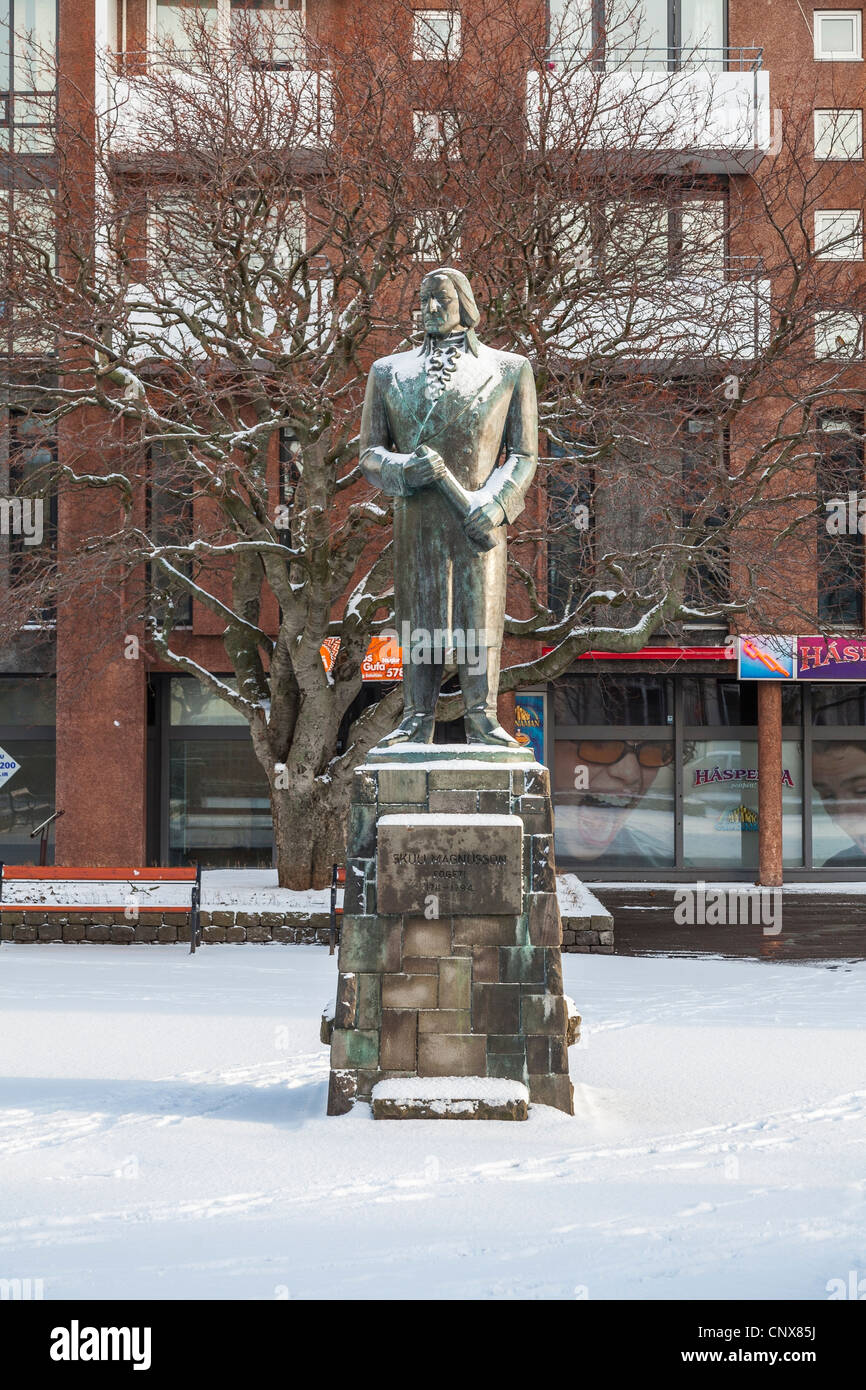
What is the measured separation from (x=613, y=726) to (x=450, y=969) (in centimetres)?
1801

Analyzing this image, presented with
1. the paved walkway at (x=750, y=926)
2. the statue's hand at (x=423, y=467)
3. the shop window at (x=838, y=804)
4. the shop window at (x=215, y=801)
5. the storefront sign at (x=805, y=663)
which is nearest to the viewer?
the statue's hand at (x=423, y=467)

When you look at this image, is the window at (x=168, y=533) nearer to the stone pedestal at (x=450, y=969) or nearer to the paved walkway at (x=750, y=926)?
the paved walkway at (x=750, y=926)

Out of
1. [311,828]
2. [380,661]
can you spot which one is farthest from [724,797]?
[311,828]

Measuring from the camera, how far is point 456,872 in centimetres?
664

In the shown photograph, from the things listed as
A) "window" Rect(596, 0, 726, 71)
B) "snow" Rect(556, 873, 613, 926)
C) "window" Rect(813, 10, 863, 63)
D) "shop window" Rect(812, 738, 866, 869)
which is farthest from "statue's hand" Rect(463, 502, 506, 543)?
"window" Rect(813, 10, 863, 63)

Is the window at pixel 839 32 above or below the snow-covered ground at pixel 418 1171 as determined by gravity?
above

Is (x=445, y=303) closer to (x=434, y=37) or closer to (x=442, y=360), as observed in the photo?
(x=442, y=360)

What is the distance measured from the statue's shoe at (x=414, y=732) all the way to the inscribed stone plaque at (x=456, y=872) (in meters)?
0.65

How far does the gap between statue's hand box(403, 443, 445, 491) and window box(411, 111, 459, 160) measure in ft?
32.4

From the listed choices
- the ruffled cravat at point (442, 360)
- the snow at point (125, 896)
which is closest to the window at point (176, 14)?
the snow at point (125, 896)

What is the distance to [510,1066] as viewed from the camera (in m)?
6.63

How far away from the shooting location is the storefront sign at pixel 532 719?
78.9ft

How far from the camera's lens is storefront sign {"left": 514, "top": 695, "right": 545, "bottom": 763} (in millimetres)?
24062

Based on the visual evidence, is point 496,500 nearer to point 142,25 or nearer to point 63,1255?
point 63,1255
